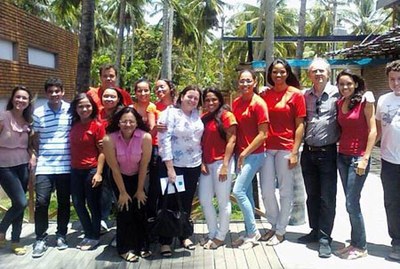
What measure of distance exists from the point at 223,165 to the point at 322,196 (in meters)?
1.03

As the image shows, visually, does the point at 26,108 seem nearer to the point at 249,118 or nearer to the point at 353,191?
the point at 249,118

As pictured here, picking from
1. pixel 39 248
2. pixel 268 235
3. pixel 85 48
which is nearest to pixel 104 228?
pixel 39 248

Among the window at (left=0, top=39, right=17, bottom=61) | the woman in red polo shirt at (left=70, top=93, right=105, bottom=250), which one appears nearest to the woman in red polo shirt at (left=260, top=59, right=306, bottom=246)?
the woman in red polo shirt at (left=70, top=93, right=105, bottom=250)

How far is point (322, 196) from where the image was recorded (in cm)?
471

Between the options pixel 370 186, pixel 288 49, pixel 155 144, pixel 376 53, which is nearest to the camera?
pixel 155 144

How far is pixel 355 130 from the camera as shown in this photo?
4.38m

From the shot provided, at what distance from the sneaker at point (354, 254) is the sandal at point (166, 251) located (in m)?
1.65

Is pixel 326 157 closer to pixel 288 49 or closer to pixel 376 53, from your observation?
pixel 376 53

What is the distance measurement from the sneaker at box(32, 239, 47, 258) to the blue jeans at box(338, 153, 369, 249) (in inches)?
117

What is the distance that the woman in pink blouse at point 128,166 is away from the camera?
172 inches

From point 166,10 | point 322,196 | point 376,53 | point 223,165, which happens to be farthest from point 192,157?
point 166,10

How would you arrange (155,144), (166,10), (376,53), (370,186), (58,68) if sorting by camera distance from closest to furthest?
(155,144), (370,186), (376,53), (58,68), (166,10)

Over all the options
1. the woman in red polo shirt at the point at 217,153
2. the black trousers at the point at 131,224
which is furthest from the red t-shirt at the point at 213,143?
the black trousers at the point at 131,224

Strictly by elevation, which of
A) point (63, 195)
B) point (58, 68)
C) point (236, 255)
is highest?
point (58, 68)
